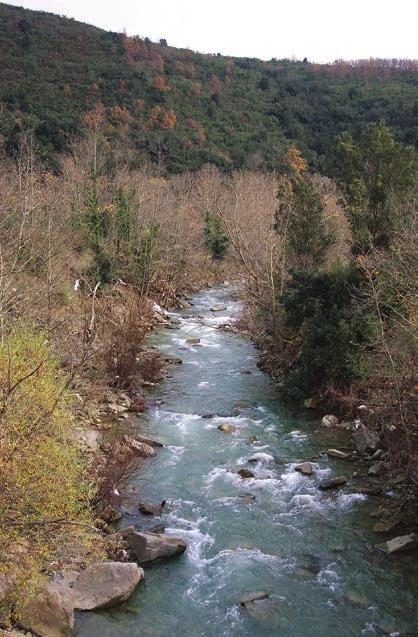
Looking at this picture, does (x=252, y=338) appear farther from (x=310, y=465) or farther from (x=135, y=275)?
(x=310, y=465)

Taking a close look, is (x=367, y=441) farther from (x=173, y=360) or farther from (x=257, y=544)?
(x=173, y=360)

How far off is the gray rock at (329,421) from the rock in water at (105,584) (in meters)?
7.58

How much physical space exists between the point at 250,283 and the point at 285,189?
461cm

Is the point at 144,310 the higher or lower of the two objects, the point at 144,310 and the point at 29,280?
the lower

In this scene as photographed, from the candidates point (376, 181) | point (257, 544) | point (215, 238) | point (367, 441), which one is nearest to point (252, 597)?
point (257, 544)

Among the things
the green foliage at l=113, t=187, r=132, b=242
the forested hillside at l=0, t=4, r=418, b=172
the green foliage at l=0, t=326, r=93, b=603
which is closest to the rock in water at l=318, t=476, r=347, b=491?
the green foliage at l=0, t=326, r=93, b=603

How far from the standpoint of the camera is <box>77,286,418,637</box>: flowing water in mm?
8070

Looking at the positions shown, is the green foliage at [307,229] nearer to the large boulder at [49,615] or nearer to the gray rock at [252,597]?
the gray rock at [252,597]

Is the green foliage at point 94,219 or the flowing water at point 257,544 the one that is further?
the green foliage at point 94,219

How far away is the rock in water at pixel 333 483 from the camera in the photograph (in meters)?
11.7

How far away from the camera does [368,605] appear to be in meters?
8.37

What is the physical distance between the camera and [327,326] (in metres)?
16.0

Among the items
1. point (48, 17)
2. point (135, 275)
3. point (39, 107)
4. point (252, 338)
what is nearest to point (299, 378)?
point (252, 338)

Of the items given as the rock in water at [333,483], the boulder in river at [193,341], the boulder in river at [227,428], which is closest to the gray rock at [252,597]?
the rock in water at [333,483]
